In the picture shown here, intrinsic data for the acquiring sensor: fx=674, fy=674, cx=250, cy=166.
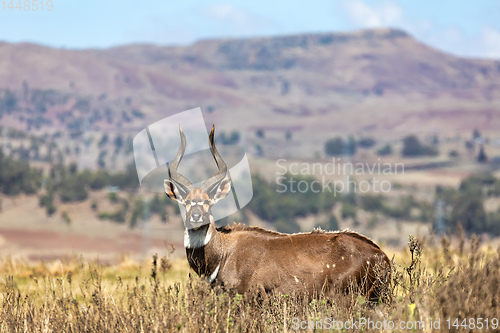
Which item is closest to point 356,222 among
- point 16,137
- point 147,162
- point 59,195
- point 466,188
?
point 466,188

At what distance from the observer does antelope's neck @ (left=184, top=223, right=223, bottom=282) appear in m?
10.4

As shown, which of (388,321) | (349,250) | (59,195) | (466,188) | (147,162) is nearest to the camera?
(388,321)

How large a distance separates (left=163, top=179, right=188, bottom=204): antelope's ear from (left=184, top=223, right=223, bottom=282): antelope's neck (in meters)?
0.53

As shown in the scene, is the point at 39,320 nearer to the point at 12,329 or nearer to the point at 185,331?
the point at 12,329

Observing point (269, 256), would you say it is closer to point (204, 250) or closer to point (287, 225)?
point (204, 250)

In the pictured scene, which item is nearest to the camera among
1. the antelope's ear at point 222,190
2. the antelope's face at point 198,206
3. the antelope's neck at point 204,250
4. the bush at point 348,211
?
the antelope's face at point 198,206

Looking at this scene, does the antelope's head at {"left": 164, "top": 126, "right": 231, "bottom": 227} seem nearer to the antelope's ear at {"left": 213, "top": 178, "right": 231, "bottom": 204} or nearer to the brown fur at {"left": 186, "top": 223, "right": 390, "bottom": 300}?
the antelope's ear at {"left": 213, "top": 178, "right": 231, "bottom": 204}

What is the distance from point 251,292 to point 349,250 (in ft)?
5.61

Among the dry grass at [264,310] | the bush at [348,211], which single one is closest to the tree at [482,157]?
the bush at [348,211]

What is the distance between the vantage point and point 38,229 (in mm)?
106000

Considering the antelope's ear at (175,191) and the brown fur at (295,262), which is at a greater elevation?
the antelope's ear at (175,191)

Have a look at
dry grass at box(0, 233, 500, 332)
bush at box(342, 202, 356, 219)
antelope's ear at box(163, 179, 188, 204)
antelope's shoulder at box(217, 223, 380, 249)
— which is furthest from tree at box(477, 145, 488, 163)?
antelope's ear at box(163, 179, 188, 204)

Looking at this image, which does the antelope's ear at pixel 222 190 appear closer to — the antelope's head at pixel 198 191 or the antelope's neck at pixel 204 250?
the antelope's head at pixel 198 191

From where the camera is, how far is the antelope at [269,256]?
10.2 m
